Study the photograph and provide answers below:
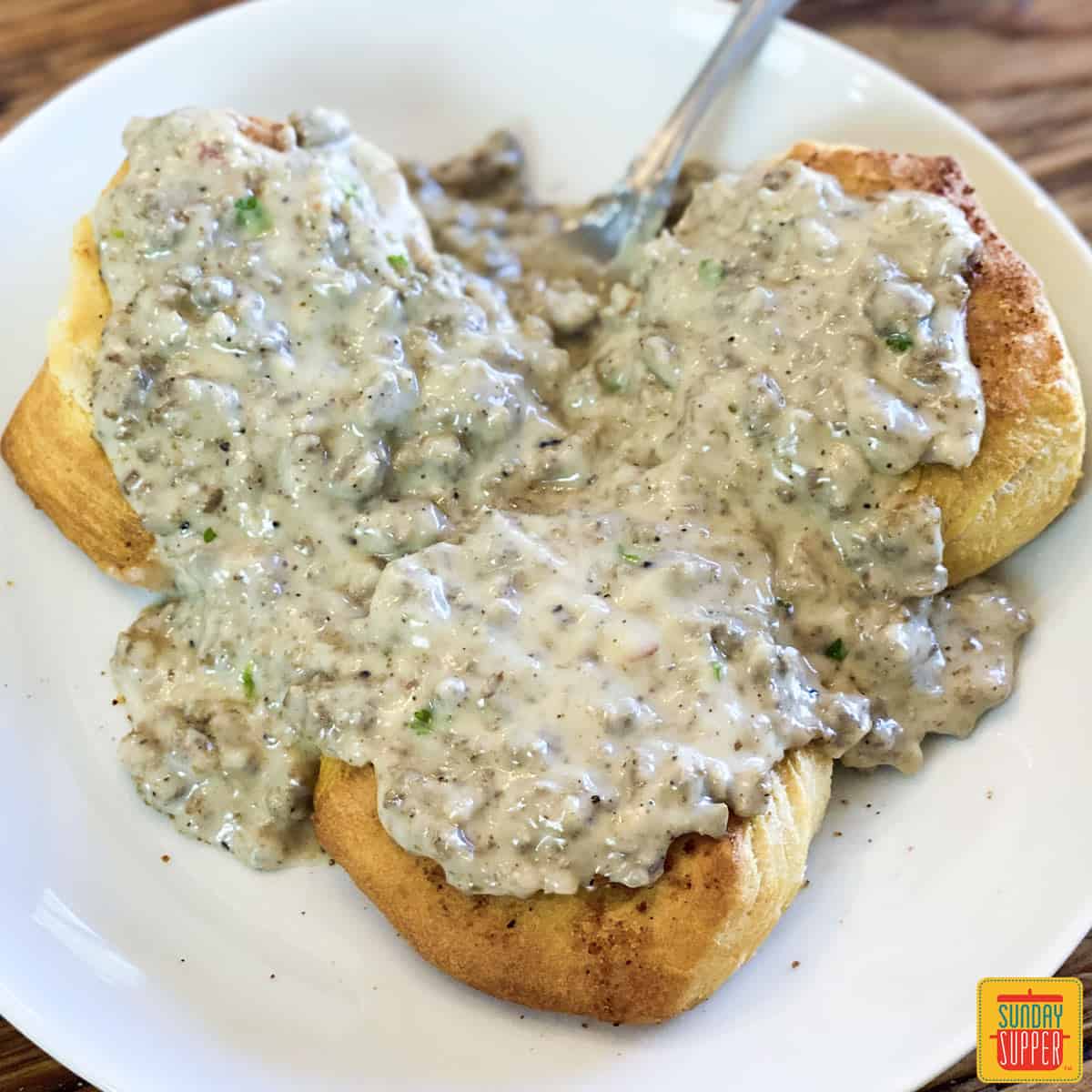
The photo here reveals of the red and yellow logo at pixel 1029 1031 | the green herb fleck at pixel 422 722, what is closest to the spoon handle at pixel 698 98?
the green herb fleck at pixel 422 722

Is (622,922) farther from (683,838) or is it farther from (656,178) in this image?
(656,178)

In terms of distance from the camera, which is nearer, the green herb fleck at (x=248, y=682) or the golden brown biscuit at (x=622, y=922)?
the golden brown biscuit at (x=622, y=922)

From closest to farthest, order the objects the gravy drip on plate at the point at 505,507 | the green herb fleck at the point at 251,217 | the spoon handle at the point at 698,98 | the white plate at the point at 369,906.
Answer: the white plate at the point at 369,906 < the gravy drip on plate at the point at 505,507 < the green herb fleck at the point at 251,217 < the spoon handle at the point at 698,98

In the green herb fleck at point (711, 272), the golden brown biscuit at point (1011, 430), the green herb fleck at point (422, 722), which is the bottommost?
the green herb fleck at point (422, 722)

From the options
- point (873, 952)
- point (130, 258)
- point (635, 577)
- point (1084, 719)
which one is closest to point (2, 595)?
point (130, 258)

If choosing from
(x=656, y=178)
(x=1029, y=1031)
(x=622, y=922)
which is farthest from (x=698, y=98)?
(x=1029, y=1031)

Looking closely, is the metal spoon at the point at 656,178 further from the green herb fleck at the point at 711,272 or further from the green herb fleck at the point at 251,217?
the green herb fleck at the point at 251,217
